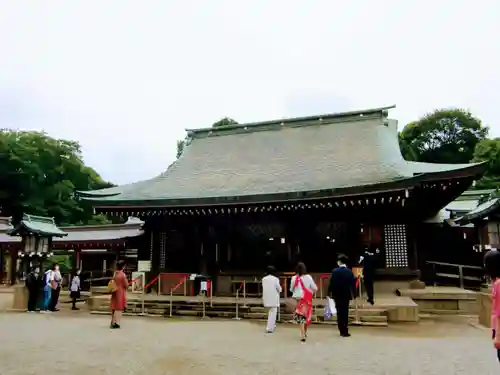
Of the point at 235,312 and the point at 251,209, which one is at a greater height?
the point at 251,209

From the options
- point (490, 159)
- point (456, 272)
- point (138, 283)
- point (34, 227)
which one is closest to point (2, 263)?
point (34, 227)

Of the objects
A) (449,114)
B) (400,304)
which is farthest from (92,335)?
(449,114)

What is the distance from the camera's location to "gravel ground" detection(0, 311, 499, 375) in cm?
647

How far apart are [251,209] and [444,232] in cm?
1001

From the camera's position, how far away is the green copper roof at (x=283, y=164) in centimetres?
1544

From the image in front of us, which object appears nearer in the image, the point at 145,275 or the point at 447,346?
the point at 447,346

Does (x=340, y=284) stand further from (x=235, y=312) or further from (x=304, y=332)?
(x=235, y=312)

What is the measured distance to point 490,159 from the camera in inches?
1428

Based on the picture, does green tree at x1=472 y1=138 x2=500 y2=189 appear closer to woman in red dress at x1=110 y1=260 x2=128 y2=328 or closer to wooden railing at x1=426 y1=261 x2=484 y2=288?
wooden railing at x1=426 y1=261 x2=484 y2=288

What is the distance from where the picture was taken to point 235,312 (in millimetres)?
13195

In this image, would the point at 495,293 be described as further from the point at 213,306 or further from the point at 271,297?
the point at 213,306

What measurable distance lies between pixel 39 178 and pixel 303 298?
37143 mm

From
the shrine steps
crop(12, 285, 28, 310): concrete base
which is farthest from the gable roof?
the shrine steps

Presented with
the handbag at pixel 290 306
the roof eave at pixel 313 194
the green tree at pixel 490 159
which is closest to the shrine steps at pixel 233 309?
the handbag at pixel 290 306
